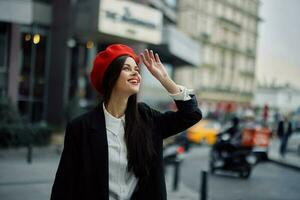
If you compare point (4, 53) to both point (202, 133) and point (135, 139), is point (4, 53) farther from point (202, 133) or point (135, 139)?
point (135, 139)

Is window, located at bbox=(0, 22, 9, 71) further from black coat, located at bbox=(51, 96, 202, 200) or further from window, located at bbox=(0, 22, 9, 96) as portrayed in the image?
black coat, located at bbox=(51, 96, 202, 200)

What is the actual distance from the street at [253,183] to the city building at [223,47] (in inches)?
1220

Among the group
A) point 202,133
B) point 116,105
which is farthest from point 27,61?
point 116,105

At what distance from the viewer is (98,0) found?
16812 millimetres

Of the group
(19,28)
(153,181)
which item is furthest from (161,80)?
(19,28)

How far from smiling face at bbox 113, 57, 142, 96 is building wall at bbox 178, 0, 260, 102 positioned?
43612mm

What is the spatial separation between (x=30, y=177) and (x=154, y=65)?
6786mm

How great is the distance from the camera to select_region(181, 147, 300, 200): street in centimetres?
802

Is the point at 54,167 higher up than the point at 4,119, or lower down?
lower down

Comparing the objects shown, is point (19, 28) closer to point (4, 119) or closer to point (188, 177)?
point (4, 119)

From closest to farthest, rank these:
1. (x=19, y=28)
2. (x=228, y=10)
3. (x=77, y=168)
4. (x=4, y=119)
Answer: (x=77, y=168), (x=4, y=119), (x=19, y=28), (x=228, y=10)

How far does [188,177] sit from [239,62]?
163 feet

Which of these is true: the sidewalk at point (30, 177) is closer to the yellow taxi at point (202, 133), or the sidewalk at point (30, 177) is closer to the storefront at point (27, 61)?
the storefront at point (27, 61)

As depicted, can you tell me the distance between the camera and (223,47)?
2079 inches
